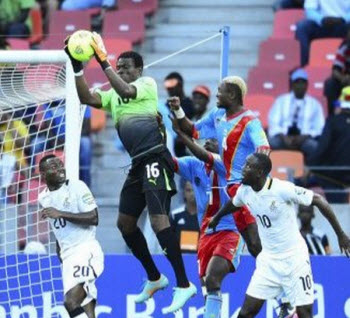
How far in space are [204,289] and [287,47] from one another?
5.79 m

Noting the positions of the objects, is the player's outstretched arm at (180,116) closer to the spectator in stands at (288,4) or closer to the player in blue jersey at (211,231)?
the player in blue jersey at (211,231)

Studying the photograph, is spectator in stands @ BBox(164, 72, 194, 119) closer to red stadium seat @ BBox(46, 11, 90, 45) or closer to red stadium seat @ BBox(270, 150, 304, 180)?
→ red stadium seat @ BBox(270, 150, 304, 180)

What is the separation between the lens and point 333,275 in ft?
63.0

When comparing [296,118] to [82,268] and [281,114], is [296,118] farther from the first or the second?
[82,268]

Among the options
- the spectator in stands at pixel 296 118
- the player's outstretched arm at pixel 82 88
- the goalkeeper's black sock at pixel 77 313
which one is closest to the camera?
the player's outstretched arm at pixel 82 88

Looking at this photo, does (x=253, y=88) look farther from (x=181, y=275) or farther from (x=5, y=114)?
(x=181, y=275)

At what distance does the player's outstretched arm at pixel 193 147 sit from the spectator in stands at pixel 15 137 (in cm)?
265

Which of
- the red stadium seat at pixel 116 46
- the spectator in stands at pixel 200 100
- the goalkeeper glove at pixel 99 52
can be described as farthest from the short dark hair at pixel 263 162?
the red stadium seat at pixel 116 46

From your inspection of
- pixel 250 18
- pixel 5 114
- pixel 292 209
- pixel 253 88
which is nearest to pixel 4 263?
pixel 5 114

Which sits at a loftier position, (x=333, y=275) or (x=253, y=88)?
(x=253, y=88)

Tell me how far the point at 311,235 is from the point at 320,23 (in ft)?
13.1

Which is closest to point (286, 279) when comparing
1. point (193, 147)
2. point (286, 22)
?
point (193, 147)

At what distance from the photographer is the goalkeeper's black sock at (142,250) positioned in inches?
694

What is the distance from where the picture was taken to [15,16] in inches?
975
